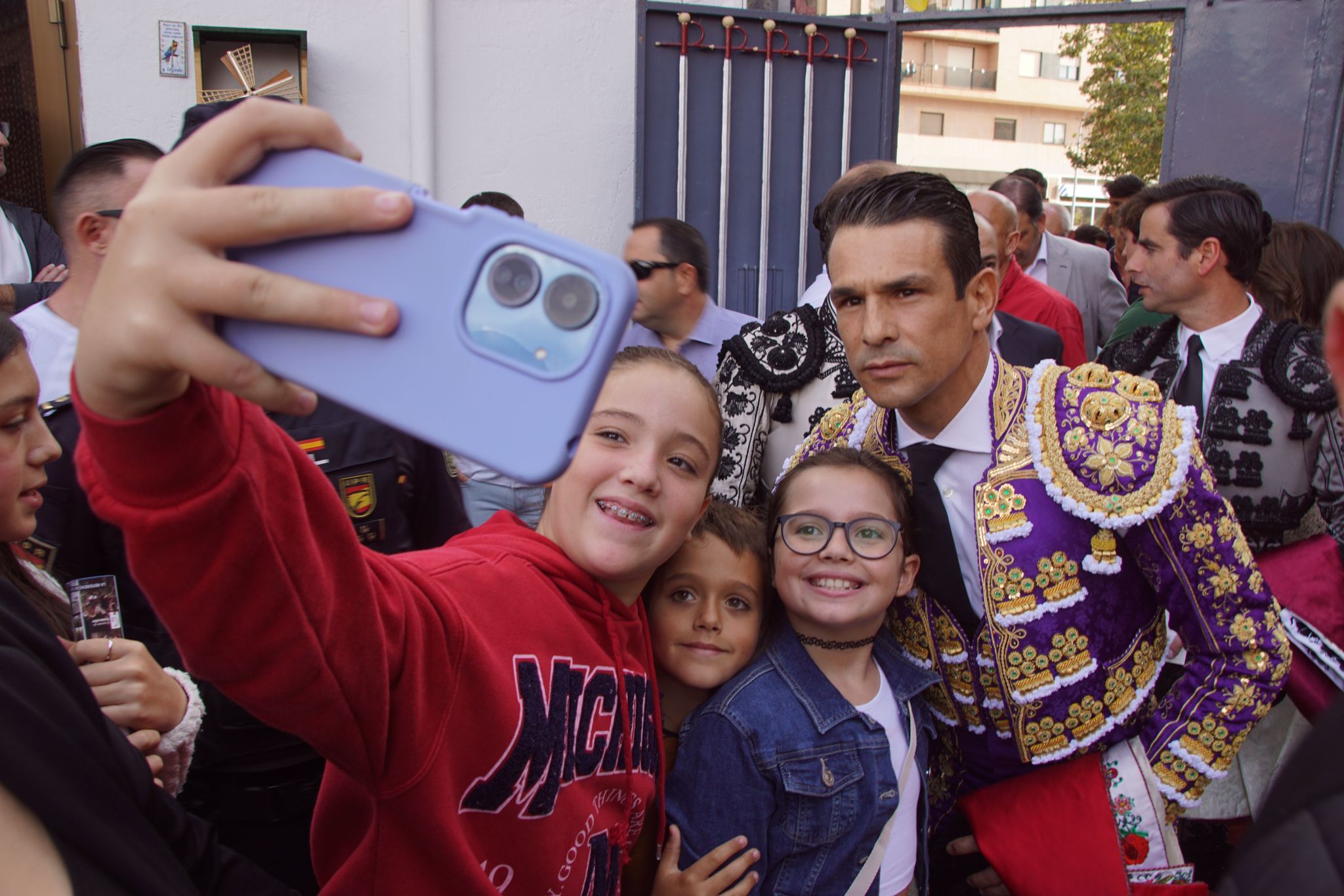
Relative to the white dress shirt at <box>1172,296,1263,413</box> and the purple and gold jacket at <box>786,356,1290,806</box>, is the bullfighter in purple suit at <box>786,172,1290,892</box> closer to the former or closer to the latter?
the purple and gold jacket at <box>786,356,1290,806</box>

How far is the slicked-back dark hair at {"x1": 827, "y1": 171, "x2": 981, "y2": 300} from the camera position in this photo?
5.69 feet

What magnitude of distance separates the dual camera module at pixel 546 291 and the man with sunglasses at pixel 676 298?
2538mm

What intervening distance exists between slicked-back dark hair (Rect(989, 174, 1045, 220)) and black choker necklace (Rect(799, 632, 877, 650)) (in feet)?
13.0

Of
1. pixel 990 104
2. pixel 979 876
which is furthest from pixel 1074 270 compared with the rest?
pixel 990 104

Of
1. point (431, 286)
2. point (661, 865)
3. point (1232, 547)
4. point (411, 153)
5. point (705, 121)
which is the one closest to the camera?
point (431, 286)

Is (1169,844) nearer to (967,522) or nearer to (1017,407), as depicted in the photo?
(967,522)

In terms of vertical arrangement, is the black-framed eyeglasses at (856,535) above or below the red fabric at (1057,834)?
above

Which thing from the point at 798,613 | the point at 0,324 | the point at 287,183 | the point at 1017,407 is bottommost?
the point at 798,613

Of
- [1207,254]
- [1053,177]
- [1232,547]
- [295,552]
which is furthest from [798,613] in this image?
[1053,177]

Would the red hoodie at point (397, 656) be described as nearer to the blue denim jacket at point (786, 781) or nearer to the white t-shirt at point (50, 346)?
the blue denim jacket at point (786, 781)

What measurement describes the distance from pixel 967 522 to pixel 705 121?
359 cm

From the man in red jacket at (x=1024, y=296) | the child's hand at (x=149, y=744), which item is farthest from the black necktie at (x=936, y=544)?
the man in red jacket at (x=1024, y=296)

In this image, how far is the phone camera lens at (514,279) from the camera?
664 millimetres

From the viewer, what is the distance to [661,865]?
1.52 metres
